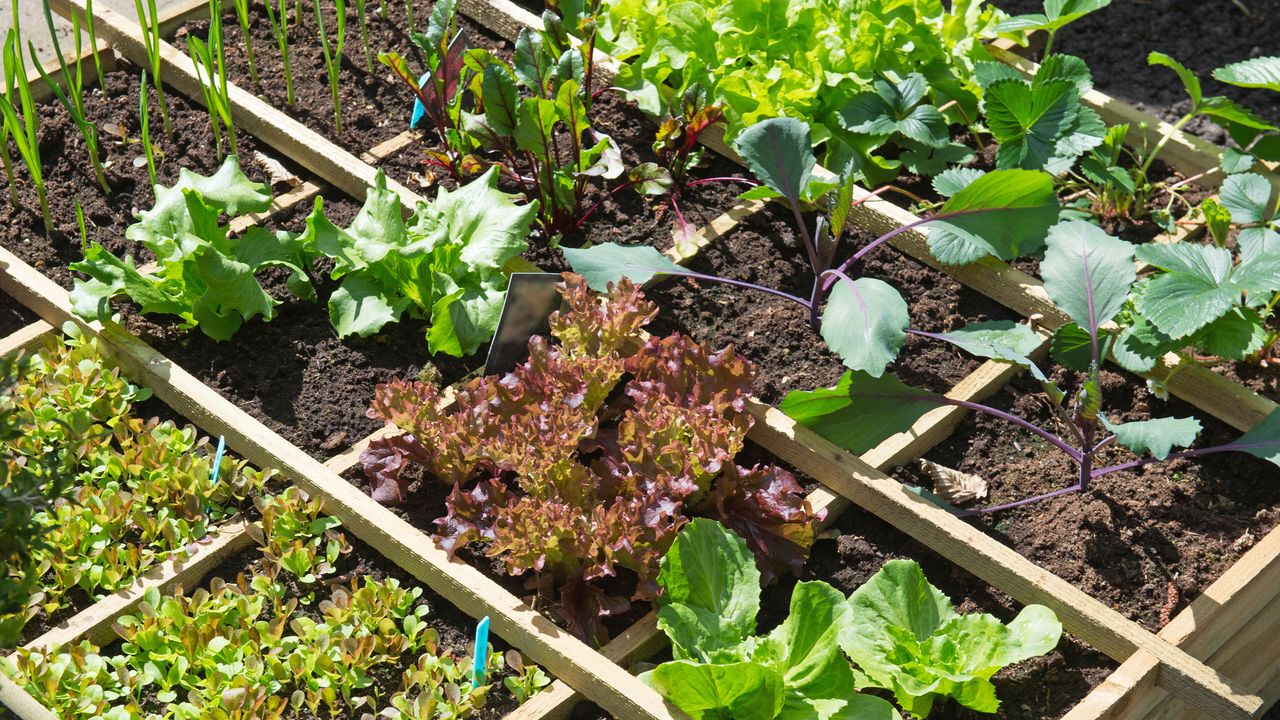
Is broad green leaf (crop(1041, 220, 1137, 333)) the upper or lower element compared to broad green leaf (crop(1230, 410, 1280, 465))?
upper

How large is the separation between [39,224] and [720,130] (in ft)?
5.91

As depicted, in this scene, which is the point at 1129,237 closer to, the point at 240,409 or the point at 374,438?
the point at 374,438

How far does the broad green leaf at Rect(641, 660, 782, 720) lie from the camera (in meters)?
2.37

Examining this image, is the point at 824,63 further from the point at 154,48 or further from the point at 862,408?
the point at 154,48

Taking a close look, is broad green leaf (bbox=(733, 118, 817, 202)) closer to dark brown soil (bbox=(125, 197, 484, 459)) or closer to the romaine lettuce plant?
the romaine lettuce plant

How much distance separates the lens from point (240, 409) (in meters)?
3.09

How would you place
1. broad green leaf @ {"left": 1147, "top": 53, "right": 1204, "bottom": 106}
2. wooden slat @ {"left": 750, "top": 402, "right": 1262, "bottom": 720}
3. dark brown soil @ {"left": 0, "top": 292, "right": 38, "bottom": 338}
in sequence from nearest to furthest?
wooden slat @ {"left": 750, "top": 402, "right": 1262, "bottom": 720} < dark brown soil @ {"left": 0, "top": 292, "right": 38, "bottom": 338} < broad green leaf @ {"left": 1147, "top": 53, "right": 1204, "bottom": 106}

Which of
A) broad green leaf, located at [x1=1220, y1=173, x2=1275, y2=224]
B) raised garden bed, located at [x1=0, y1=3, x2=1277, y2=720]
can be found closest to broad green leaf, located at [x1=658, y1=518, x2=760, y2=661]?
raised garden bed, located at [x1=0, y1=3, x2=1277, y2=720]

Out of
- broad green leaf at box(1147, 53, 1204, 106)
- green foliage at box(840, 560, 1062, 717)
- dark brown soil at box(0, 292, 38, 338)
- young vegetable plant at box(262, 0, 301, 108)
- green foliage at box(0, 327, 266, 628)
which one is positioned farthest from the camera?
young vegetable plant at box(262, 0, 301, 108)

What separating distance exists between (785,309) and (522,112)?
792 mm

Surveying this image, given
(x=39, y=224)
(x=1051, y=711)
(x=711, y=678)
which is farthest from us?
(x=39, y=224)

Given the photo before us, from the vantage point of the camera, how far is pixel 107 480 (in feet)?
9.62

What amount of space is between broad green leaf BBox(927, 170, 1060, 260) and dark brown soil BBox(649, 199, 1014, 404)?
0.27 m

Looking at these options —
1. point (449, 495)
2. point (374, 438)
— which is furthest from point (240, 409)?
point (449, 495)
